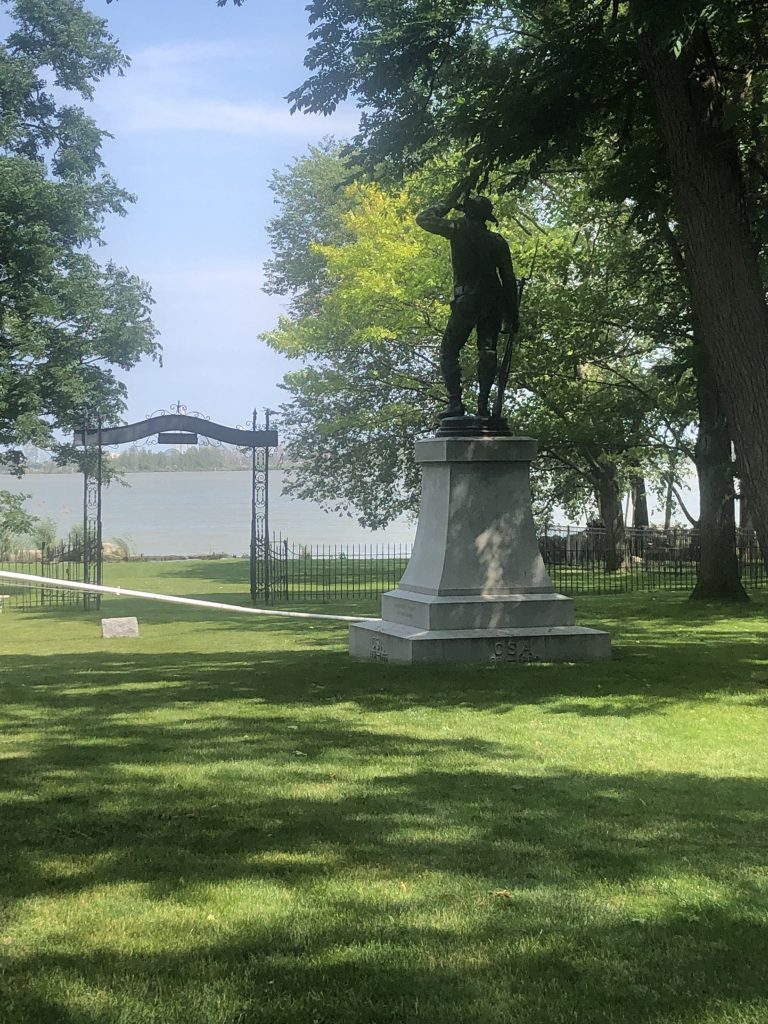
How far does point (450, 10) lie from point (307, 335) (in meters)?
18.1

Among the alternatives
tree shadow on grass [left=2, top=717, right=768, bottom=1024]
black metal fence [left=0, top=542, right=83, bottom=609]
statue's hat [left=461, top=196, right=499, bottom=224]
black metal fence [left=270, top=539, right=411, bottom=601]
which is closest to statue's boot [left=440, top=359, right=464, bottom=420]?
statue's hat [left=461, top=196, right=499, bottom=224]

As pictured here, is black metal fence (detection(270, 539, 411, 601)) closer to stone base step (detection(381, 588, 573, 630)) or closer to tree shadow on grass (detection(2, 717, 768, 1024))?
stone base step (detection(381, 588, 573, 630))

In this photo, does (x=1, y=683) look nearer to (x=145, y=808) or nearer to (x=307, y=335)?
(x=145, y=808)

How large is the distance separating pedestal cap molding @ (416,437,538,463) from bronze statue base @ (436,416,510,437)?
231 millimetres

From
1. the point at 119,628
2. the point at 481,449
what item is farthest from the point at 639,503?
the point at 481,449

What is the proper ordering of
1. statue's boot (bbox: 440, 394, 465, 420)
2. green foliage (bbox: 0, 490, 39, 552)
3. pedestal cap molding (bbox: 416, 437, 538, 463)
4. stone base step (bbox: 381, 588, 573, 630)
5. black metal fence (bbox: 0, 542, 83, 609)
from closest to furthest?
1. stone base step (bbox: 381, 588, 573, 630)
2. pedestal cap molding (bbox: 416, 437, 538, 463)
3. statue's boot (bbox: 440, 394, 465, 420)
4. black metal fence (bbox: 0, 542, 83, 609)
5. green foliage (bbox: 0, 490, 39, 552)

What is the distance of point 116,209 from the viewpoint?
33375 millimetres

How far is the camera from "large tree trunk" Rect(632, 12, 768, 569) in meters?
9.18

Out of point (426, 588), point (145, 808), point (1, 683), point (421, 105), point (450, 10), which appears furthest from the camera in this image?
point (421, 105)

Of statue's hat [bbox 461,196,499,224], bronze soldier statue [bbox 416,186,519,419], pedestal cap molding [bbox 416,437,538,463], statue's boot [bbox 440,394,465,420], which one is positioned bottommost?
pedestal cap molding [bbox 416,437,538,463]

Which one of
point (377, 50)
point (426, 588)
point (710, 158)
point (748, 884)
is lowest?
point (748, 884)

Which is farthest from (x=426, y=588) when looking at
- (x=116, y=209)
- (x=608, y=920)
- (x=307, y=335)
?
(x=116, y=209)

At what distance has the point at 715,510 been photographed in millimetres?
19219

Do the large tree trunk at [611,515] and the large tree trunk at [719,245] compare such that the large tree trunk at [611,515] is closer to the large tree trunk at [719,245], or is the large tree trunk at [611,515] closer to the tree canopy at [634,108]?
the tree canopy at [634,108]
